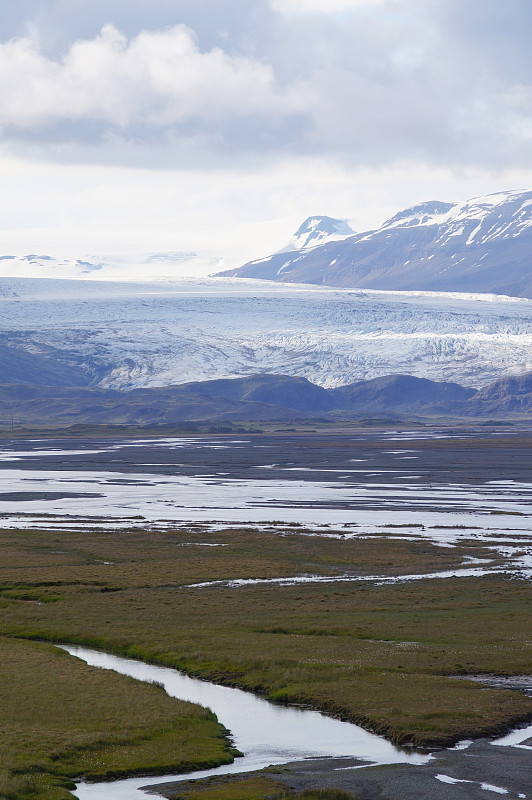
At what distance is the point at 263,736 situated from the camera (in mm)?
20750

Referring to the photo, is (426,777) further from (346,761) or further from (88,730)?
(88,730)

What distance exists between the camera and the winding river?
693 inches

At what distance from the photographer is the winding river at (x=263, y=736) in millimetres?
17609

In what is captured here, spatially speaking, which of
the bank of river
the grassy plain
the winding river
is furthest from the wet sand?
the grassy plain

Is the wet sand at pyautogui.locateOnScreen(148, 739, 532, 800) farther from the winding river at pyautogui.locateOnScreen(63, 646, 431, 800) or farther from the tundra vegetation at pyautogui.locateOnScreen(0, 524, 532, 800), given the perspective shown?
the tundra vegetation at pyautogui.locateOnScreen(0, 524, 532, 800)

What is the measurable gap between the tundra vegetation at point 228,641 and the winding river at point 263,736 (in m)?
0.40

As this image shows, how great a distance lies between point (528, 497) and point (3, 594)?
1918 inches

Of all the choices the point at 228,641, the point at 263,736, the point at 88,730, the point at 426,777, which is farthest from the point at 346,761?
the point at 228,641

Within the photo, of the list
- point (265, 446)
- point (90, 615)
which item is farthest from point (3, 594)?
point (265, 446)

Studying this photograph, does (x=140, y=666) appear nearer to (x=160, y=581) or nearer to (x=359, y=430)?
(x=160, y=581)

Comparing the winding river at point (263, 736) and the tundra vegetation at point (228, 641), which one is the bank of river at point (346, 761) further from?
the tundra vegetation at point (228, 641)

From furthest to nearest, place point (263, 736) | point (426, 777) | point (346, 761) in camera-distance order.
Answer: point (263, 736), point (346, 761), point (426, 777)

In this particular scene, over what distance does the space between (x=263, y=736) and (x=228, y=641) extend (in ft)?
27.5

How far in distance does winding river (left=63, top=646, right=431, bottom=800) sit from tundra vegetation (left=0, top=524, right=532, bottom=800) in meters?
0.40
